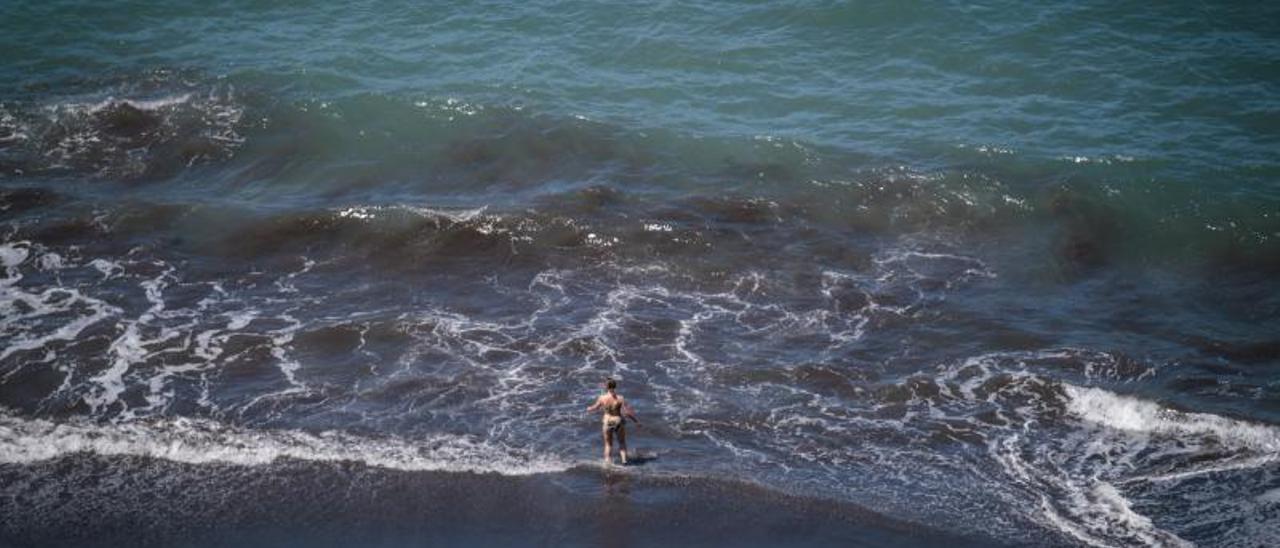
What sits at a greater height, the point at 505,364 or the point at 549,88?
the point at 549,88

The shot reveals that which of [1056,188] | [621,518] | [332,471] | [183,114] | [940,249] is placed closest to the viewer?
[621,518]

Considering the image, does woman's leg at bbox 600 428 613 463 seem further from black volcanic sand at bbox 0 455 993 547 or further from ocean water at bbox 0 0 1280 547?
ocean water at bbox 0 0 1280 547

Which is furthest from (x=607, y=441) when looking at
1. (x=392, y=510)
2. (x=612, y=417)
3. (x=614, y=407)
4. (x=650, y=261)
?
(x=650, y=261)

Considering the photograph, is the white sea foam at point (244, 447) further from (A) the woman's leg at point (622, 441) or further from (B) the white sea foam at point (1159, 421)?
(B) the white sea foam at point (1159, 421)

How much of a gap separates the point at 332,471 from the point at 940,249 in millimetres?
13162

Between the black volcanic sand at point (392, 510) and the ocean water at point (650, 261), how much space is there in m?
0.08

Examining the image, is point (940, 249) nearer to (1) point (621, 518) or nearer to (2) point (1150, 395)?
(2) point (1150, 395)

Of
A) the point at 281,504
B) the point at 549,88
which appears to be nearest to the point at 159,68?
the point at 549,88

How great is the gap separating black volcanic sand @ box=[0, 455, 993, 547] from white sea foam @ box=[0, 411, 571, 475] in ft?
0.85

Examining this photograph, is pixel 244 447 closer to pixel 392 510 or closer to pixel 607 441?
pixel 392 510

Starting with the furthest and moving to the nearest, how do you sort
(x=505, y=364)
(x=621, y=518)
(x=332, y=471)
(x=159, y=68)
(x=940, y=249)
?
(x=159, y=68) → (x=940, y=249) → (x=505, y=364) → (x=332, y=471) → (x=621, y=518)

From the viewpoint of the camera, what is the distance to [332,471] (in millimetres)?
15828

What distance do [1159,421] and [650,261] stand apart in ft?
32.3

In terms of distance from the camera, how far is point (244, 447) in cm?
1644
